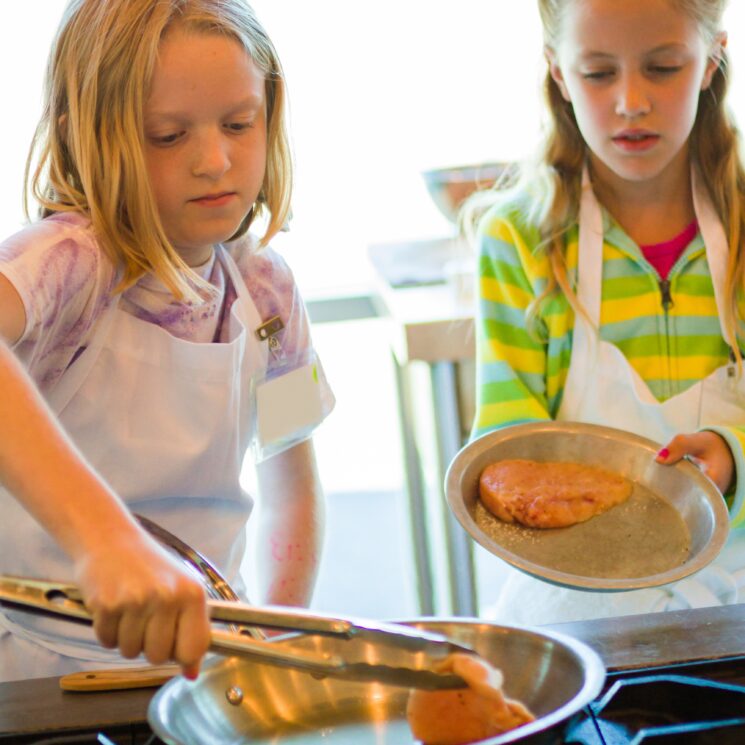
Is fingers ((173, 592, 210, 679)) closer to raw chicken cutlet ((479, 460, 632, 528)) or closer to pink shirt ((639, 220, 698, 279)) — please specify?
raw chicken cutlet ((479, 460, 632, 528))

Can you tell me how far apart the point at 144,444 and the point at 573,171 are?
0.64m

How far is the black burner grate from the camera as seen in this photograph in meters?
0.71

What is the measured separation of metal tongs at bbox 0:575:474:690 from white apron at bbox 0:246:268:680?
364 mm

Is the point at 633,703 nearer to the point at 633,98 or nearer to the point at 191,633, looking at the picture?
the point at 191,633

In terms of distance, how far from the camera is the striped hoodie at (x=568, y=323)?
49.4 inches

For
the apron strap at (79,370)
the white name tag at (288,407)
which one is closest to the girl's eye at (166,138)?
the apron strap at (79,370)

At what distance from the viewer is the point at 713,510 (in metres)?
1.00

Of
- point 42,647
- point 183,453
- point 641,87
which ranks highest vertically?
point 641,87

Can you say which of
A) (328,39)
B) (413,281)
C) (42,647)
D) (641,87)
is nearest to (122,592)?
(42,647)

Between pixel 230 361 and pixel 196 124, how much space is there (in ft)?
0.79

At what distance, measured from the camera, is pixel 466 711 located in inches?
26.9

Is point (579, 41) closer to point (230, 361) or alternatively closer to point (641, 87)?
point (641, 87)

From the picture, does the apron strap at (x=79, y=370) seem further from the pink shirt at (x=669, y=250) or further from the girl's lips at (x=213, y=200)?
the pink shirt at (x=669, y=250)

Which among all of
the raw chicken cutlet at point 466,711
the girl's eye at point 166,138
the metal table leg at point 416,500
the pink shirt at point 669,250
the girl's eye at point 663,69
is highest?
the girl's eye at point 663,69
